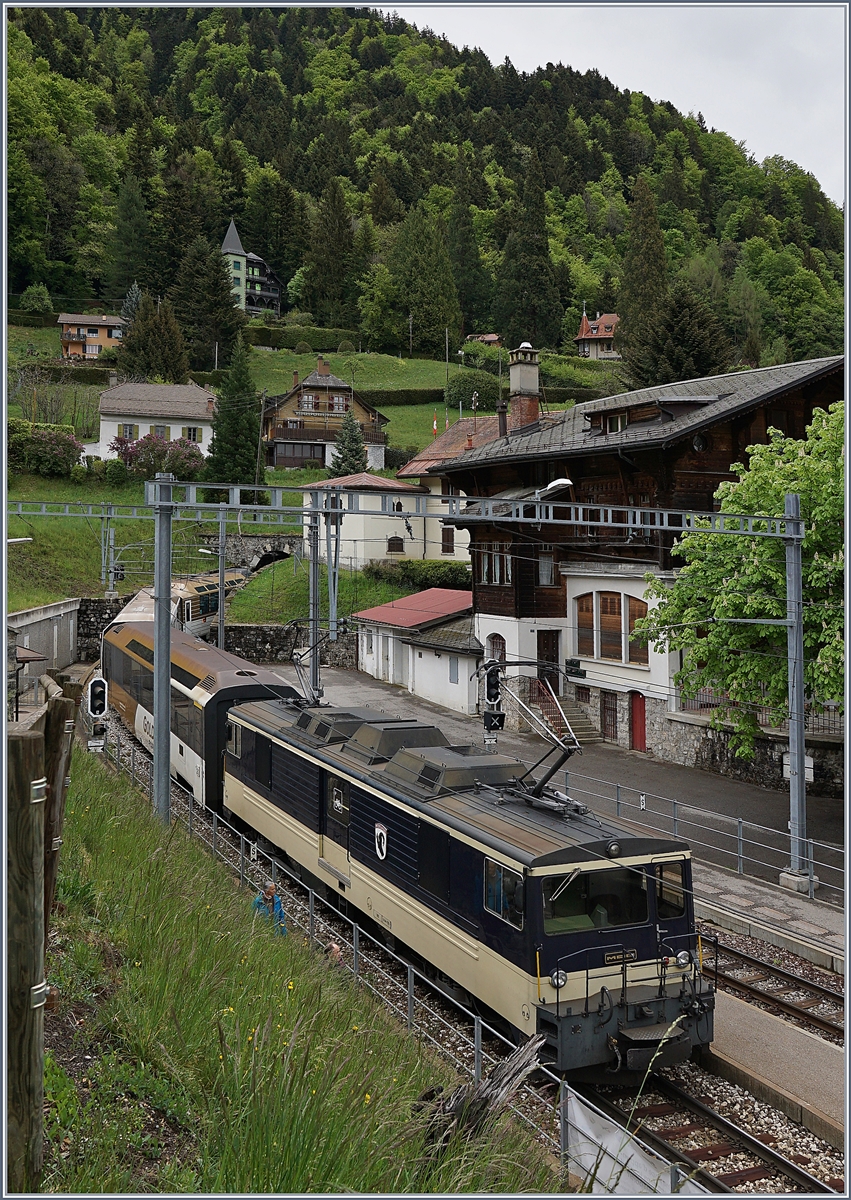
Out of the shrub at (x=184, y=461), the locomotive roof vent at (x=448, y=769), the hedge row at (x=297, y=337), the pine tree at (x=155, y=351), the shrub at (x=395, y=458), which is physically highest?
the hedge row at (x=297, y=337)

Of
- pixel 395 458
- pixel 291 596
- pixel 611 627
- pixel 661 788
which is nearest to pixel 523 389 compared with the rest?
pixel 611 627

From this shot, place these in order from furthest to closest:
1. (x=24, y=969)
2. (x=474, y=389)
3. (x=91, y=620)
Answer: (x=474, y=389) → (x=91, y=620) → (x=24, y=969)

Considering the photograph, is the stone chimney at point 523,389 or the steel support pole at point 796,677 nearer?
the steel support pole at point 796,677

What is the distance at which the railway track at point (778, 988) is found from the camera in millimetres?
11703

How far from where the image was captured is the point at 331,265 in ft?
364

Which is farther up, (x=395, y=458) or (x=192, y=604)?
(x=395, y=458)

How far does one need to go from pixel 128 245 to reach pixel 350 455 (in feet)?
180

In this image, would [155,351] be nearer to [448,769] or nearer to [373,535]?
[373,535]

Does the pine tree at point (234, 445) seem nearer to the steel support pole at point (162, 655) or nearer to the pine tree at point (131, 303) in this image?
the pine tree at point (131, 303)

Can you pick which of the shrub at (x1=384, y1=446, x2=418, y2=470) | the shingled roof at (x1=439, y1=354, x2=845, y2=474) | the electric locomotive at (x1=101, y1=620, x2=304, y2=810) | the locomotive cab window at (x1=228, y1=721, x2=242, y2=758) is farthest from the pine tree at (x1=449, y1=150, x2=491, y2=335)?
the locomotive cab window at (x1=228, y1=721, x2=242, y2=758)

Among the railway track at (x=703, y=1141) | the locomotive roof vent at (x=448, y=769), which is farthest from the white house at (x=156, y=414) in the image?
the railway track at (x=703, y=1141)

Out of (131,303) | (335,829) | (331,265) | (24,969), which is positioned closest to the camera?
(24,969)

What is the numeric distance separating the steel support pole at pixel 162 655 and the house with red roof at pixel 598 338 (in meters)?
94.8

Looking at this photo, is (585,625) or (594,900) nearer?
(594,900)
